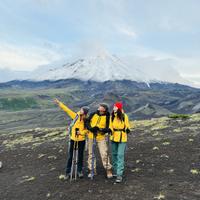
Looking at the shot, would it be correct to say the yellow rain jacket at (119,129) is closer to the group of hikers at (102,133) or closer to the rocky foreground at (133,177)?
the group of hikers at (102,133)

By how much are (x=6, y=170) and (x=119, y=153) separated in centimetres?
1064

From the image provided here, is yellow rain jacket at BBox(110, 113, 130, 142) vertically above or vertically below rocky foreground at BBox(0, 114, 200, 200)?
above

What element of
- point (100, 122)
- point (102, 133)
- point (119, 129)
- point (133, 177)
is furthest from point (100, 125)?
point (133, 177)

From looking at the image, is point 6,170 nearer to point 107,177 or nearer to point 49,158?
point 49,158

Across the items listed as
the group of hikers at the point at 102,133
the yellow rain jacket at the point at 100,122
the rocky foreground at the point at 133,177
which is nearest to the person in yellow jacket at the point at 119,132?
the group of hikers at the point at 102,133

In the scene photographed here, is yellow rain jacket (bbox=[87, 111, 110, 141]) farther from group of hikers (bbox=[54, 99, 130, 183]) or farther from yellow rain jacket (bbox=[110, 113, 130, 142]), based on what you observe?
yellow rain jacket (bbox=[110, 113, 130, 142])

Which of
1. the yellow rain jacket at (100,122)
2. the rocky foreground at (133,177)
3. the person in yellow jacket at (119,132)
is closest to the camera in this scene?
the rocky foreground at (133,177)

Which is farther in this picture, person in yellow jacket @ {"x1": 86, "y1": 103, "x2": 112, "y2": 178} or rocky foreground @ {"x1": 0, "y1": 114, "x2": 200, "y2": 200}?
person in yellow jacket @ {"x1": 86, "y1": 103, "x2": 112, "y2": 178}

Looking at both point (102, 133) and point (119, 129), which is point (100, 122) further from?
point (119, 129)

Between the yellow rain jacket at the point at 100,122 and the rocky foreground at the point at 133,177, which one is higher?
the yellow rain jacket at the point at 100,122

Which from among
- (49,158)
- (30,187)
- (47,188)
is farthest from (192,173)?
(49,158)

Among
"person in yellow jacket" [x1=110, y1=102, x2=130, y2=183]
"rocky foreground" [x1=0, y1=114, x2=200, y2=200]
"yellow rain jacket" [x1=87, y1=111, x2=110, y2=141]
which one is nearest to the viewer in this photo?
"rocky foreground" [x1=0, y1=114, x2=200, y2=200]

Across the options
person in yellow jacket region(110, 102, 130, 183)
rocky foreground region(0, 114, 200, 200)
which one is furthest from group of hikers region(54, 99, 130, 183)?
rocky foreground region(0, 114, 200, 200)

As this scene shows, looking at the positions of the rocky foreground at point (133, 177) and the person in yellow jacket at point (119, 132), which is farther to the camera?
the person in yellow jacket at point (119, 132)
